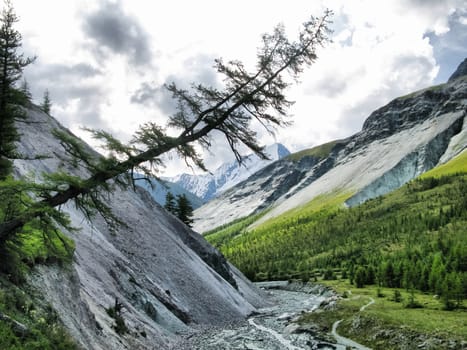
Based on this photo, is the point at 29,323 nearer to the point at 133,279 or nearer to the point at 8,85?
the point at 8,85

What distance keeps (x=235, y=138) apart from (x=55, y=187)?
8862 millimetres

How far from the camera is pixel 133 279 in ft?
137

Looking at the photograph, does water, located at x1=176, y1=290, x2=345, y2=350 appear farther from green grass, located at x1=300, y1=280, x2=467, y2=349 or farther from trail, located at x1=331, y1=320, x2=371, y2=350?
green grass, located at x1=300, y1=280, x2=467, y2=349

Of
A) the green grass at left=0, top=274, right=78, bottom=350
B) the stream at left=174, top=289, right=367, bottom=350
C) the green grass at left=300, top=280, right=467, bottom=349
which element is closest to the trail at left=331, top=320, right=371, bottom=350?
the stream at left=174, top=289, right=367, bottom=350

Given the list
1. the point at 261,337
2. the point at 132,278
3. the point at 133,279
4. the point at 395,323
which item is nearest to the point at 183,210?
the point at 261,337

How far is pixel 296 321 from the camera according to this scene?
59500 mm

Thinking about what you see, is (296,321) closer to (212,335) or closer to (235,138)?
(212,335)

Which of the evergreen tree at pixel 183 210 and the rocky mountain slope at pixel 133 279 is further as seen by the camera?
the evergreen tree at pixel 183 210

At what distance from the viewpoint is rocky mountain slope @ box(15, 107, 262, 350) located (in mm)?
22578

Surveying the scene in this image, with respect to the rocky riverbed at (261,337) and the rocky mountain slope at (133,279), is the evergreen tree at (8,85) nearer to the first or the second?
Answer: the rocky mountain slope at (133,279)

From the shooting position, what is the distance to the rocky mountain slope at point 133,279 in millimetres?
22578

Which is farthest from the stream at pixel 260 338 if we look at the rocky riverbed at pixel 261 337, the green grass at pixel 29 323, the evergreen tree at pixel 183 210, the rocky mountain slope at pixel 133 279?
the evergreen tree at pixel 183 210

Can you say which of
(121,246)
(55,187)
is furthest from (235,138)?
(121,246)

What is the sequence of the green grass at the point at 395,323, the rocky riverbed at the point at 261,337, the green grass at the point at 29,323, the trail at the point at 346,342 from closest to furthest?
the green grass at the point at 29,323
the rocky riverbed at the point at 261,337
the green grass at the point at 395,323
the trail at the point at 346,342
